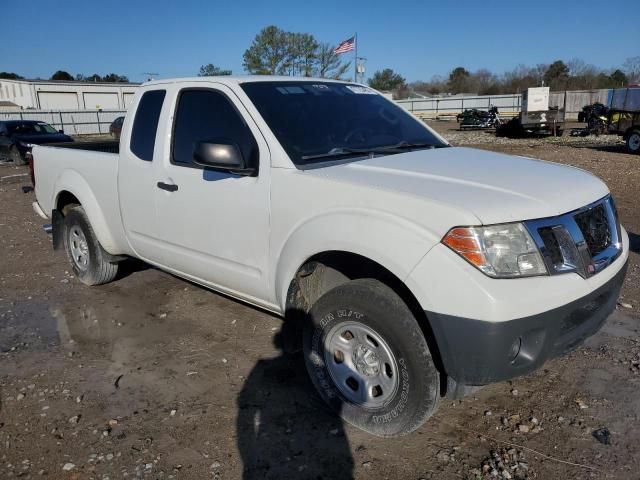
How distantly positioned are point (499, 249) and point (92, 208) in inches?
151

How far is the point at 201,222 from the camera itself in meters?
3.72

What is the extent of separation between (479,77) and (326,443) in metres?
91.9

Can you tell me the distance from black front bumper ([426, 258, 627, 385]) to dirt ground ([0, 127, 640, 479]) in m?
0.59

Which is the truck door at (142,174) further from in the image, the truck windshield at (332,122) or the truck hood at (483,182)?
the truck hood at (483,182)

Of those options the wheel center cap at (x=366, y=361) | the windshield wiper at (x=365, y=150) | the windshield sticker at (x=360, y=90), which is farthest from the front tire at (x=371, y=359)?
the windshield sticker at (x=360, y=90)

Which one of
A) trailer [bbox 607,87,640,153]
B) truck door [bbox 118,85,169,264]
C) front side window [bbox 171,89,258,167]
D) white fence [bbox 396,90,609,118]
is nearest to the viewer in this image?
front side window [bbox 171,89,258,167]

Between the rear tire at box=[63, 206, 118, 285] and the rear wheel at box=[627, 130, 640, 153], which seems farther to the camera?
the rear wheel at box=[627, 130, 640, 153]

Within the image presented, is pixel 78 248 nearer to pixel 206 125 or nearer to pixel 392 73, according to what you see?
pixel 206 125

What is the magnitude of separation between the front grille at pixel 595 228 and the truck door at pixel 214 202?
1.73 m

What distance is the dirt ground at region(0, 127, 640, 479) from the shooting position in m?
2.79

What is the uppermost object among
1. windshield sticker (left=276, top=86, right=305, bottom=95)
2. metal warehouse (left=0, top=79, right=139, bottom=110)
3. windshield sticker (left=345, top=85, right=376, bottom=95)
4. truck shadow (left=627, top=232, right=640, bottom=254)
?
metal warehouse (left=0, top=79, right=139, bottom=110)

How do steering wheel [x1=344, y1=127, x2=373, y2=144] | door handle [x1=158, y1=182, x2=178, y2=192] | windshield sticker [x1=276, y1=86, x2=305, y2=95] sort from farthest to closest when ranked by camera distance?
door handle [x1=158, y1=182, x2=178, y2=192]
windshield sticker [x1=276, y1=86, x2=305, y2=95]
steering wheel [x1=344, y1=127, x2=373, y2=144]

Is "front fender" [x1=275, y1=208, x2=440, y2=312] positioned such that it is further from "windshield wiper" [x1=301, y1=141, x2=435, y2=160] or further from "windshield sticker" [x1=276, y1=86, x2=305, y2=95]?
"windshield sticker" [x1=276, y1=86, x2=305, y2=95]

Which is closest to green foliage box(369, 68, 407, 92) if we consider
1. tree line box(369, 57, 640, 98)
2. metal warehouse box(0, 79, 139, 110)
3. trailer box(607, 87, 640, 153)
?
tree line box(369, 57, 640, 98)
